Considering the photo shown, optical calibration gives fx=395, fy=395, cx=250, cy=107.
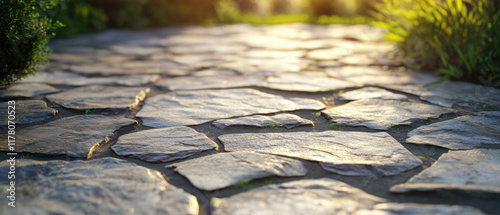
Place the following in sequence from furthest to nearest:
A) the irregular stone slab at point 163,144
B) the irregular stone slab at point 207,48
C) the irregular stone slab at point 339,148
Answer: the irregular stone slab at point 207,48 → the irregular stone slab at point 163,144 → the irregular stone slab at point 339,148

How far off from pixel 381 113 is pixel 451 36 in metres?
1.50

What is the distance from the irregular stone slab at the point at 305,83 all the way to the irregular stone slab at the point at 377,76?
15 centimetres

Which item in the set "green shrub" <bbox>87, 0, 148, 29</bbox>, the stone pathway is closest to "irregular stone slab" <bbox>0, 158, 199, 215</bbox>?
the stone pathway

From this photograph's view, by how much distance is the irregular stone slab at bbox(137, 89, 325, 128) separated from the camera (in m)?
2.05

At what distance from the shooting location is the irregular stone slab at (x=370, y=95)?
2.45m

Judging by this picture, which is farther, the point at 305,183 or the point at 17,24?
the point at 17,24

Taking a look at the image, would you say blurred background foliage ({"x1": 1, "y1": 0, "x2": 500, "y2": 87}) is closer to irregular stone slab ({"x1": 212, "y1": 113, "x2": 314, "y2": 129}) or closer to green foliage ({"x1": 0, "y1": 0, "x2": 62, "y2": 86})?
green foliage ({"x1": 0, "y1": 0, "x2": 62, "y2": 86})

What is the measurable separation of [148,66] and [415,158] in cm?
267

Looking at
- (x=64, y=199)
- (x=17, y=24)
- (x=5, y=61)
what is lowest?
(x=64, y=199)

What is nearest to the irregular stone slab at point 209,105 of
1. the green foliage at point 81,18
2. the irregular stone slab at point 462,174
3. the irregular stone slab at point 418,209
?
the irregular stone slab at point 462,174

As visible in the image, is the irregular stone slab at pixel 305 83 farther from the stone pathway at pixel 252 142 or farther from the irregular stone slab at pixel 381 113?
the irregular stone slab at pixel 381 113

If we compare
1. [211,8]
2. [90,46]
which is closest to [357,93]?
[90,46]

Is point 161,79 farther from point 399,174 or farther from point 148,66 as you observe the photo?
point 399,174

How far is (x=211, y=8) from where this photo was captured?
8867mm
